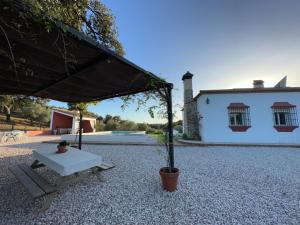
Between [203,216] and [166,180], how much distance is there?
0.96 meters

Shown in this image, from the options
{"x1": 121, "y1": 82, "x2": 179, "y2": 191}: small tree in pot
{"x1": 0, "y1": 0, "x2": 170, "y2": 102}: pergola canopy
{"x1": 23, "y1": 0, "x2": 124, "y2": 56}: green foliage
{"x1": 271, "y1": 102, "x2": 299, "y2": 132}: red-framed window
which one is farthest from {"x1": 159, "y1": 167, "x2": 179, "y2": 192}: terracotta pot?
{"x1": 271, "y1": 102, "x2": 299, "y2": 132}: red-framed window

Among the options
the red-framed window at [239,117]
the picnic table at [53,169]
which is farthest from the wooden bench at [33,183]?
the red-framed window at [239,117]

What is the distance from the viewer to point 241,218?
2.22 m

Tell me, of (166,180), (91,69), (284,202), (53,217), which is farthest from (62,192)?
(284,202)

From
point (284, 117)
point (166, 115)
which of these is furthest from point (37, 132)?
point (284, 117)

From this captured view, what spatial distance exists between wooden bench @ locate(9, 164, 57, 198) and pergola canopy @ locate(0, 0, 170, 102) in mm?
1786

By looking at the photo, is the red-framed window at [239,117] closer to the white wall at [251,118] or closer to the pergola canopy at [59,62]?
the white wall at [251,118]

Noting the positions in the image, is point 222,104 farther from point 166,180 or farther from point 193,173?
point 166,180

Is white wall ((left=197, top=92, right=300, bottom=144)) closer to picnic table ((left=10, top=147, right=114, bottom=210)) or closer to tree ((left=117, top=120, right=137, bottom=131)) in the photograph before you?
picnic table ((left=10, top=147, right=114, bottom=210))

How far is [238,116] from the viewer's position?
9875mm

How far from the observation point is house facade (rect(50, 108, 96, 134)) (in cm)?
1887

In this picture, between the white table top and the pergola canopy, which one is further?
the white table top

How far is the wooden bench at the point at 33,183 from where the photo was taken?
2336mm

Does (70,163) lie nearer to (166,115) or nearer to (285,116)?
(166,115)
